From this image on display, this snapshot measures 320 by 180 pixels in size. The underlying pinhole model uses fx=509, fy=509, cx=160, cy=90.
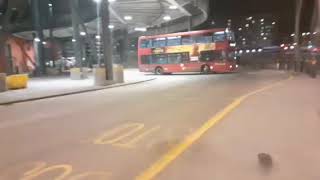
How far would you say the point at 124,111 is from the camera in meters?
16.3

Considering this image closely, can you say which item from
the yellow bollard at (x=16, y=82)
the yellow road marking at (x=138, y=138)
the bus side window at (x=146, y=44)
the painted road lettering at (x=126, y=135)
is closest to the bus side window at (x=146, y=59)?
the bus side window at (x=146, y=44)

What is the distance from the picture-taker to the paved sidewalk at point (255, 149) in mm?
7348

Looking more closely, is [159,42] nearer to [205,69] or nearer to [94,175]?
[205,69]

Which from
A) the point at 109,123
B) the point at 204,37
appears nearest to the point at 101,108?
the point at 109,123

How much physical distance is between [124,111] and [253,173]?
30.5ft

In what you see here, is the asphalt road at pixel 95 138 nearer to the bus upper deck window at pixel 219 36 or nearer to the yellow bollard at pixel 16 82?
the yellow bollard at pixel 16 82

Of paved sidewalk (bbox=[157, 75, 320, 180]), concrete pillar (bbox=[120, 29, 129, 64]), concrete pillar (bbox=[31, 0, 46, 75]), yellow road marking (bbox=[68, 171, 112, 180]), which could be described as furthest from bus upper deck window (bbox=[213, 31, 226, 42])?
concrete pillar (bbox=[120, 29, 129, 64])

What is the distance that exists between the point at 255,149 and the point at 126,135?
3.16 m

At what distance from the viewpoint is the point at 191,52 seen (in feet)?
160

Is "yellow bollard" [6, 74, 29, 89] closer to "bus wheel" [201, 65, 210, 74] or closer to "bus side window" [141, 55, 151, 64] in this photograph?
"bus wheel" [201, 65, 210, 74]

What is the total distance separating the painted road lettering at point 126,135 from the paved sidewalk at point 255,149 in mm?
1344

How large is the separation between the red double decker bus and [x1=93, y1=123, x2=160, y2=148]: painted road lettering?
35.0 metres

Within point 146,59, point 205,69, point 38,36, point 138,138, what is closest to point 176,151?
point 138,138

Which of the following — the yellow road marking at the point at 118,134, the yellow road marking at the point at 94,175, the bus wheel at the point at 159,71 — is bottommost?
the bus wheel at the point at 159,71
